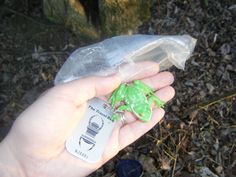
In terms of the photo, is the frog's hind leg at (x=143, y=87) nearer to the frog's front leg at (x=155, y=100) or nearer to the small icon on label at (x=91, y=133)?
the frog's front leg at (x=155, y=100)

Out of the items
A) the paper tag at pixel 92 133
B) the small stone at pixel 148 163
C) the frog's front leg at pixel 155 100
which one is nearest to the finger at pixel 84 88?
the paper tag at pixel 92 133

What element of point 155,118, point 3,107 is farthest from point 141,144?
point 3,107

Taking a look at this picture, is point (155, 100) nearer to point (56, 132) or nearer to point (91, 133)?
point (91, 133)

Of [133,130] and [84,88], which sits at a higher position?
[84,88]

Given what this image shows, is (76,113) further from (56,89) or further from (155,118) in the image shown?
(155,118)

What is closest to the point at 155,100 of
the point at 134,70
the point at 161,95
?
the point at 161,95

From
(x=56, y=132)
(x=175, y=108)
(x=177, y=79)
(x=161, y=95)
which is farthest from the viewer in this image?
(x=177, y=79)

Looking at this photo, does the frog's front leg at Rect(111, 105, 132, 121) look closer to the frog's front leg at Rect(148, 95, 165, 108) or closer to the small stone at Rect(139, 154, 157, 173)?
the frog's front leg at Rect(148, 95, 165, 108)

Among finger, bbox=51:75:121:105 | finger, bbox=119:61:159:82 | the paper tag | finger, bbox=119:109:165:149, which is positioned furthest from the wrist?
finger, bbox=119:61:159:82
